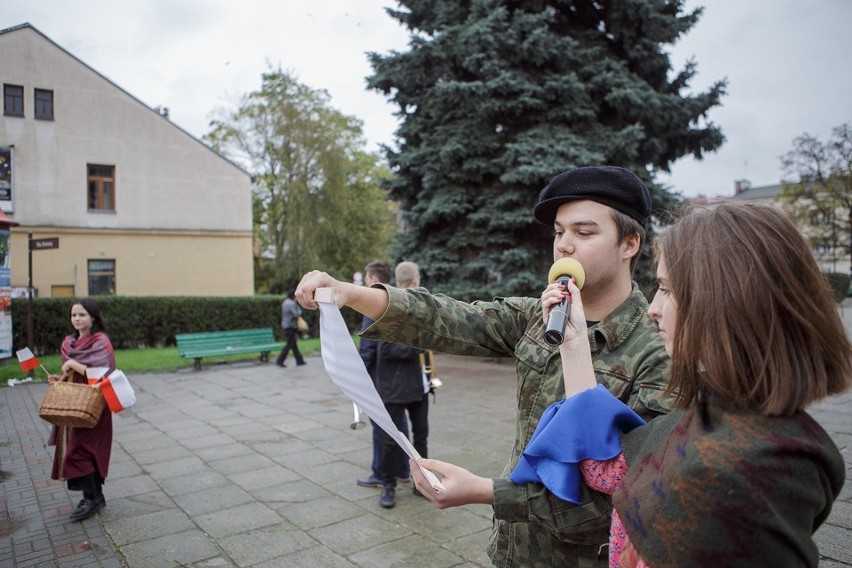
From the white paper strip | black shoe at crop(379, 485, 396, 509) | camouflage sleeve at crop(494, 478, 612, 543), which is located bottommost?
black shoe at crop(379, 485, 396, 509)

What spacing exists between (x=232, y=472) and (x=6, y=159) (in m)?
9.57

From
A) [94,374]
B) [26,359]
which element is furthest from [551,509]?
[26,359]

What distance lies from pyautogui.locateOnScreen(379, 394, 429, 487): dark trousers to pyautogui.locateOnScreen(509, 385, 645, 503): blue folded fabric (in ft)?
12.5

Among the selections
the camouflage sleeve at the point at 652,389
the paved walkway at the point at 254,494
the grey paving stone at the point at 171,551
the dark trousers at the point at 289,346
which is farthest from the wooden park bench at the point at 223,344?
the camouflage sleeve at the point at 652,389

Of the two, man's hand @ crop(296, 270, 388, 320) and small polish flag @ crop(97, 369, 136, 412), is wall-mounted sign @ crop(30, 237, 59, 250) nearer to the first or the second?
small polish flag @ crop(97, 369, 136, 412)

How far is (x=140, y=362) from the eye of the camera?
1411 centimetres

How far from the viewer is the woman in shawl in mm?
4879

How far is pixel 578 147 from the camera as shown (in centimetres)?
1111

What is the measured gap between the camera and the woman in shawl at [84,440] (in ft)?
16.0

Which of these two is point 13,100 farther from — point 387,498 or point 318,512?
point 387,498

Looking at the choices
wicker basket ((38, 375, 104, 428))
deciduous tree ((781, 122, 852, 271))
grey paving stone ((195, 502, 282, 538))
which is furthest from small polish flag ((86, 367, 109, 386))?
deciduous tree ((781, 122, 852, 271))

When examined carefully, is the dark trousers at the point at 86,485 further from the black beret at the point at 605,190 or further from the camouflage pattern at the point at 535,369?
the black beret at the point at 605,190

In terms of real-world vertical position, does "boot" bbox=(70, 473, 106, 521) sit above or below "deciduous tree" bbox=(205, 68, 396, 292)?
below

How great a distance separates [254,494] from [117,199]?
22.0m
